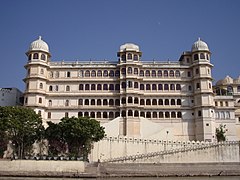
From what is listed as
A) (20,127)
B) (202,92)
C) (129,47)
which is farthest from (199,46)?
(20,127)

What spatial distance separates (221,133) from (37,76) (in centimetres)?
3560

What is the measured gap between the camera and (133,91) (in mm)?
Result: 55594

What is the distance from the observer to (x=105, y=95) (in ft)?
189

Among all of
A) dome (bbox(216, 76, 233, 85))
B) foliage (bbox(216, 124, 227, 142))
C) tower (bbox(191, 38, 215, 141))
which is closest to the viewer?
tower (bbox(191, 38, 215, 141))

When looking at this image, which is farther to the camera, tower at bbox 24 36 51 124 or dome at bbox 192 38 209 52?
dome at bbox 192 38 209 52

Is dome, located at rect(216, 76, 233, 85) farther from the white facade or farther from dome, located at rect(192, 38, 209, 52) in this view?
the white facade

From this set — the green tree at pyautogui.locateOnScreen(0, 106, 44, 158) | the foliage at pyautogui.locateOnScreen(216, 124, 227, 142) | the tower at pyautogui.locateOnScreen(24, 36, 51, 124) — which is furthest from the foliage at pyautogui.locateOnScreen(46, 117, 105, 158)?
the foliage at pyautogui.locateOnScreen(216, 124, 227, 142)

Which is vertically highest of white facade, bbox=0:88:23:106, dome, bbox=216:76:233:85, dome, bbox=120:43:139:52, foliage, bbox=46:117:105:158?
dome, bbox=120:43:139:52

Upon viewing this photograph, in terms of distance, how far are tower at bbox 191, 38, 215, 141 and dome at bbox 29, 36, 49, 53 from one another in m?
28.8

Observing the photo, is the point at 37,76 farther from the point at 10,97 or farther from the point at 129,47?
the point at 129,47

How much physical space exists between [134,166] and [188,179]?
7247mm

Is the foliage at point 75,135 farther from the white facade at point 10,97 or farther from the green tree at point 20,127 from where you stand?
the white facade at point 10,97

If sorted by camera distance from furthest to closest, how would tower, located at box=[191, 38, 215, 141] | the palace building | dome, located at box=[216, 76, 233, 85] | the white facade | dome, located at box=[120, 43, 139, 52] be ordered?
dome, located at box=[216, 76, 233, 85] → dome, located at box=[120, 43, 139, 52] → the white facade → the palace building → tower, located at box=[191, 38, 215, 141]

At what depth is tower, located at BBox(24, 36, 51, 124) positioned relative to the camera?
5475 centimetres
